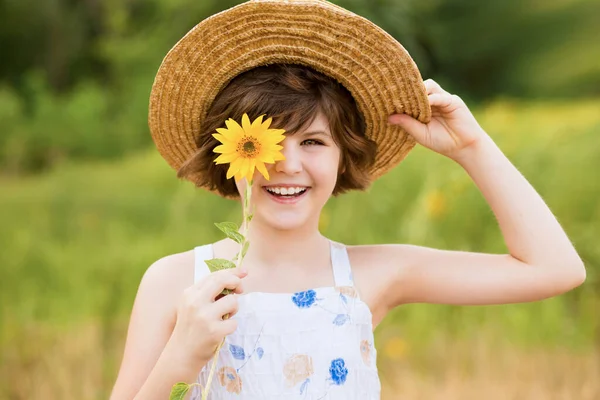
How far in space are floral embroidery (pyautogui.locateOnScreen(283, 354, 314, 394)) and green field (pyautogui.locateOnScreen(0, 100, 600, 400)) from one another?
1.96m

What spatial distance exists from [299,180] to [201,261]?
28cm

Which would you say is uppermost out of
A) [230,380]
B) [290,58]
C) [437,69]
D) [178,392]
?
[437,69]

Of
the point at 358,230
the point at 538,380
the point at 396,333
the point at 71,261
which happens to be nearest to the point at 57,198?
the point at 71,261

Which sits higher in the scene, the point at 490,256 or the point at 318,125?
the point at 318,125

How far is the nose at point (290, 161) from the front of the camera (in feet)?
5.46

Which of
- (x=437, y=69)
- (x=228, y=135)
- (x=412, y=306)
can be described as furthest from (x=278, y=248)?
(x=437, y=69)

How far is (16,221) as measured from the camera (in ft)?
23.6

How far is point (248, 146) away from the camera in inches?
59.2

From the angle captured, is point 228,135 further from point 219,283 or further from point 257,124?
point 219,283

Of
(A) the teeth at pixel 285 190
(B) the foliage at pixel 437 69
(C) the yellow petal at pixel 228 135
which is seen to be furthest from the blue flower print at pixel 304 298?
(B) the foliage at pixel 437 69

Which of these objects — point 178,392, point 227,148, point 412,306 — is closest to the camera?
point 178,392

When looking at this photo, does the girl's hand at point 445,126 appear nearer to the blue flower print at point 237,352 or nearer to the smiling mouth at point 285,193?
the smiling mouth at point 285,193

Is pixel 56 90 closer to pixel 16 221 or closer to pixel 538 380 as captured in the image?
pixel 16 221

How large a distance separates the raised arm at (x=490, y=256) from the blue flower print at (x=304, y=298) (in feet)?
0.63
